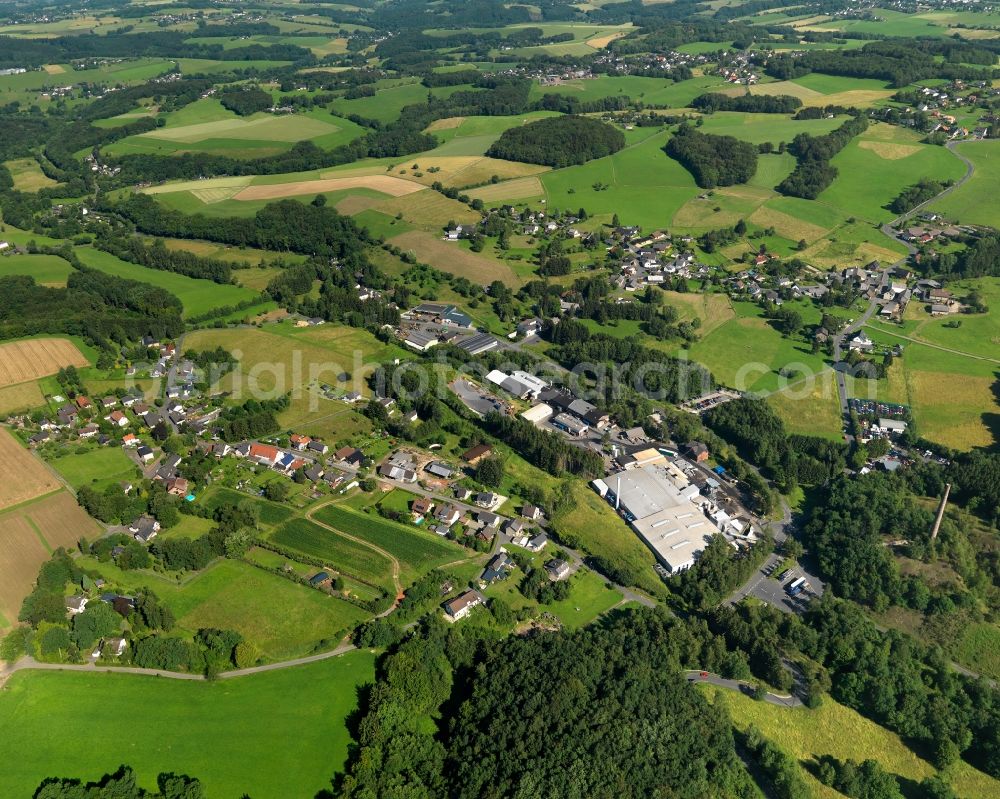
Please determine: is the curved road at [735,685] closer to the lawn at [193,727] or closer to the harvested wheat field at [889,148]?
the lawn at [193,727]

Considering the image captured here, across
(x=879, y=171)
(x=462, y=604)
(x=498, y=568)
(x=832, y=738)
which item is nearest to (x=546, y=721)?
(x=462, y=604)

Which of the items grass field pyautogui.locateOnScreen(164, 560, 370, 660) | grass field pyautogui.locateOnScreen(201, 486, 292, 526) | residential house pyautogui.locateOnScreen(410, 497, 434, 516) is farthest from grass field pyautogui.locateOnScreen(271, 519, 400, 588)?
residential house pyautogui.locateOnScreen(410, 497, 434, 516)

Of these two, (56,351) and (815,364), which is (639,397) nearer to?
(815,364)

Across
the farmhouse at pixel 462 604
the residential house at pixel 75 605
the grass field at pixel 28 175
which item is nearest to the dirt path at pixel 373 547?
the farmhouse at pixel 462 604

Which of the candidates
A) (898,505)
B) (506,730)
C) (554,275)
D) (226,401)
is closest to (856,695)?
(898,505)

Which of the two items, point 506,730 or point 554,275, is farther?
point 554,275
